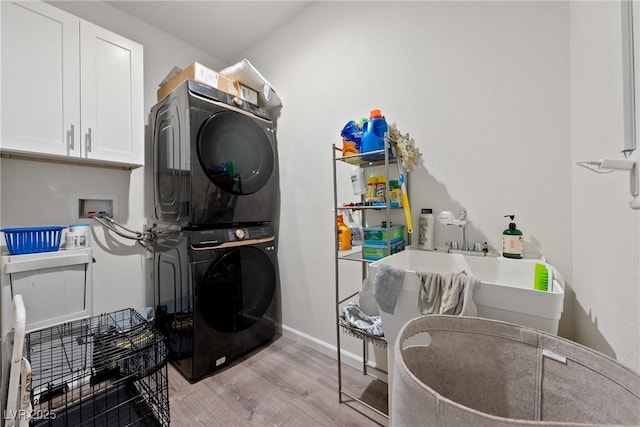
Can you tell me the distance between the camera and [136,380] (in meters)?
1.49

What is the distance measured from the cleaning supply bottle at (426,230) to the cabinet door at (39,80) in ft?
7.04

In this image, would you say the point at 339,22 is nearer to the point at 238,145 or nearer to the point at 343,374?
the point at 238,145

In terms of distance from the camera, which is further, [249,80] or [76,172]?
[249,80]

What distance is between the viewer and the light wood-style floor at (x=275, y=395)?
1.28 m

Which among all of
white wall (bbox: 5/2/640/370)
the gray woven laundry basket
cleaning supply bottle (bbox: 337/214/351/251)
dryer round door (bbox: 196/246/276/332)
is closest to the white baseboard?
white wall (bbox: 5/2/640/370)

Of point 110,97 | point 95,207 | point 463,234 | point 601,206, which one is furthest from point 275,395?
point 110,97

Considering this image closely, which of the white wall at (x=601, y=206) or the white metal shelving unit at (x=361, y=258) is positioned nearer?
the white wall at (x=601, y=206)

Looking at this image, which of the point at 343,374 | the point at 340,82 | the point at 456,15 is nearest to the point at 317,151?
the point at 340,82

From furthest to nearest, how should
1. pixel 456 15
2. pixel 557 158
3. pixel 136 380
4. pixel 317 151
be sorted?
pixel 317 151 < pixel 136 380 < pixel 456 15 < pixel 557 158

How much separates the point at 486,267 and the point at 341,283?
3.05ft

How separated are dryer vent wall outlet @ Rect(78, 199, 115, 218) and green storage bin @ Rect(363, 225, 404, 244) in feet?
6.37

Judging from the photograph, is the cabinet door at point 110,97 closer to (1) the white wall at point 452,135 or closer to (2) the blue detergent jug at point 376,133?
(1) the white wall at point 452,135

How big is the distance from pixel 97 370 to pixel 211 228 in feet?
2.95

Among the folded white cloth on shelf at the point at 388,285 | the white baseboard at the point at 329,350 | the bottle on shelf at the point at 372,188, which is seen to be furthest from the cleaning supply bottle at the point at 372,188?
the white baseboard at the point at 329,350
